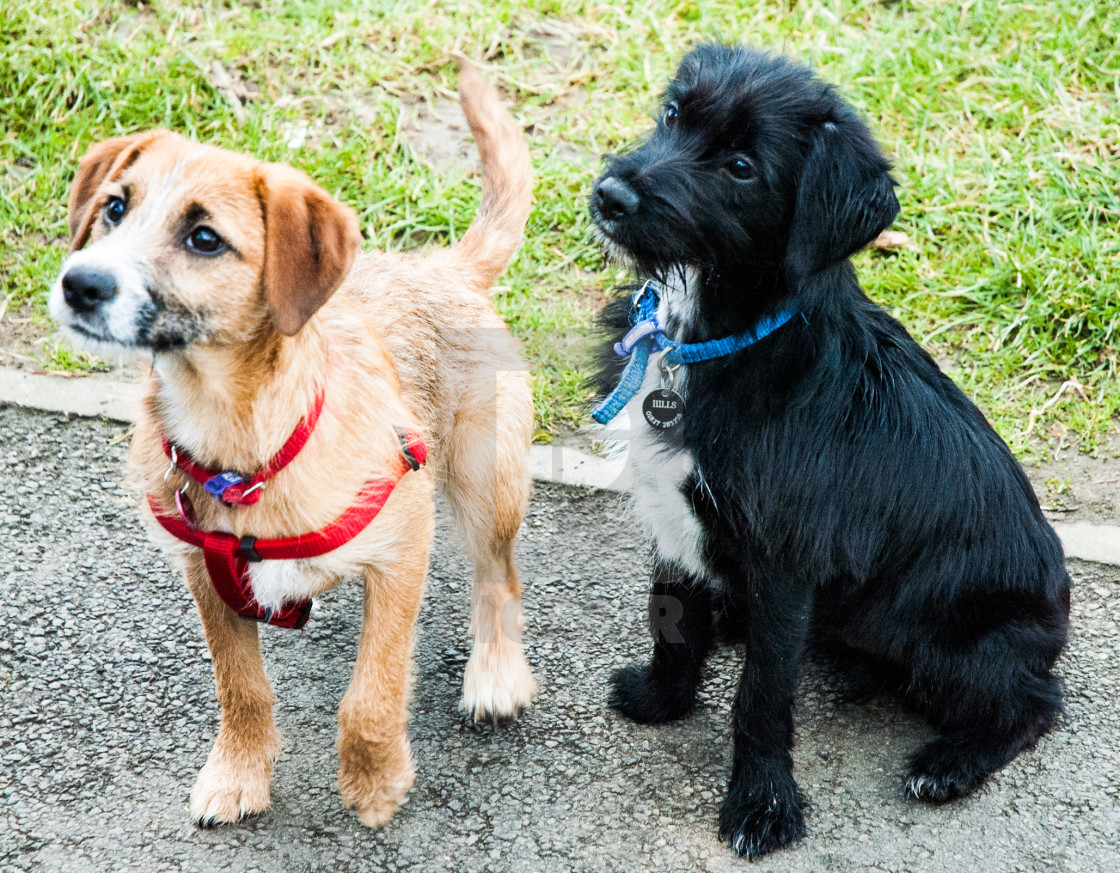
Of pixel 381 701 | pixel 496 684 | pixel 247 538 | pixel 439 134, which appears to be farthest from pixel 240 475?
pixel 439 134

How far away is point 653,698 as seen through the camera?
10.4 feet

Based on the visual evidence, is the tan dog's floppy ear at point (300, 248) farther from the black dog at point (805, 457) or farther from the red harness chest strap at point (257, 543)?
the black dog at point (805, 457)

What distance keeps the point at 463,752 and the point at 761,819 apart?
2.80 ft

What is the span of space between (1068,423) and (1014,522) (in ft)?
5.67

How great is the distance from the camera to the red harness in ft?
8.15

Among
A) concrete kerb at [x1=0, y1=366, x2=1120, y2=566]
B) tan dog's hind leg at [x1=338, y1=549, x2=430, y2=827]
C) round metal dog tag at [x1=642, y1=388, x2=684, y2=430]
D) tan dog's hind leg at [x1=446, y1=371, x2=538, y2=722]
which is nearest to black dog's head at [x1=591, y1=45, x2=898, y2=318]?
round metal dog tag at [x1=642, y1=388, x2=684, y2=430]

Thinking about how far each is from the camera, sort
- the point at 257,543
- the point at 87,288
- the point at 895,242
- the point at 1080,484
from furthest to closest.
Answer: the point at 895,242 < the point at 1080,484 < the point at 257,543 < the point at 87,288

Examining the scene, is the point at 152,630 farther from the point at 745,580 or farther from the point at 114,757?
the point at 745,580

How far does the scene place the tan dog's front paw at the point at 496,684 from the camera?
313 cm

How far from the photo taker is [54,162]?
211 inches

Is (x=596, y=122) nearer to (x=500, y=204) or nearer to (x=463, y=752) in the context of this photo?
(x=500, y=204)

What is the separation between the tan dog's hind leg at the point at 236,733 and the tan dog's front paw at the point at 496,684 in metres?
0.59

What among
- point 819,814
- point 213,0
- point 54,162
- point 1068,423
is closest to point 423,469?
point 819,814

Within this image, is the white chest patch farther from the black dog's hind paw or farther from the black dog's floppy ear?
the black dog's hind paw
